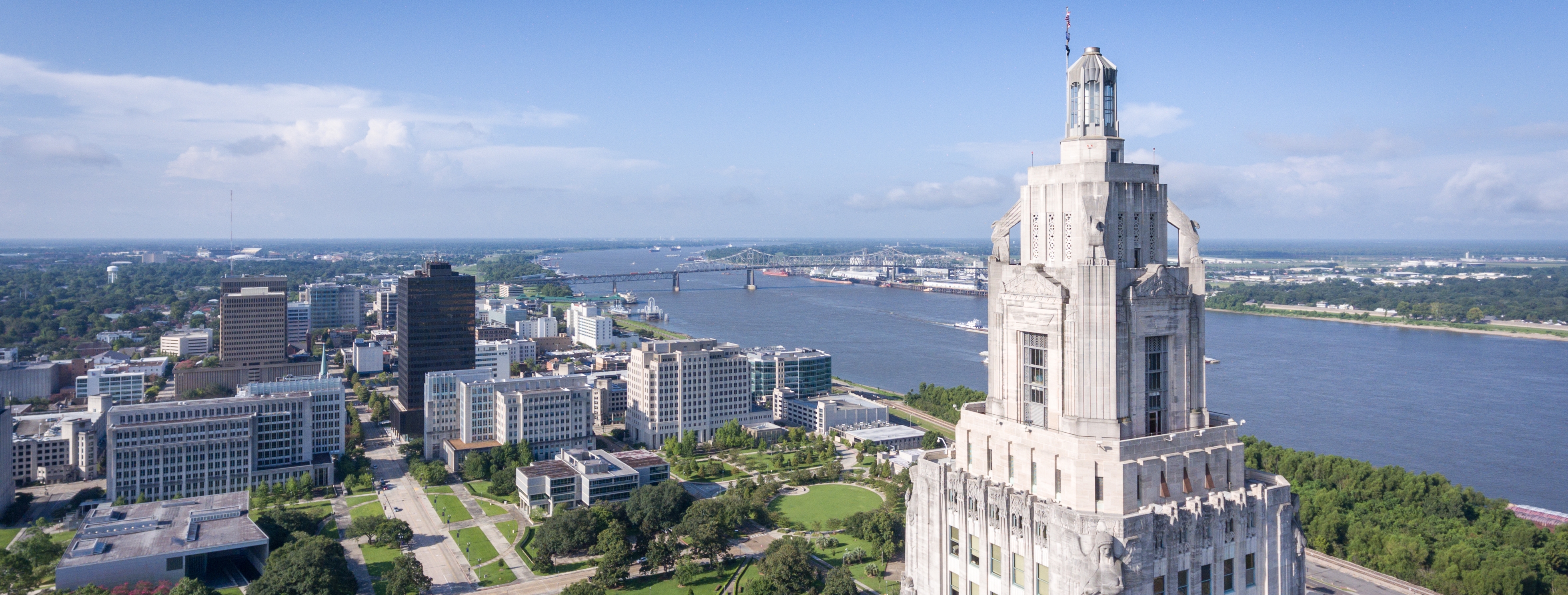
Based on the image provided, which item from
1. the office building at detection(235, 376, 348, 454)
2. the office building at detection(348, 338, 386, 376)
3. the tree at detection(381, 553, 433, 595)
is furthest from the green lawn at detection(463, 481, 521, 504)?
the office building at detection(348, 338, 386, 376)

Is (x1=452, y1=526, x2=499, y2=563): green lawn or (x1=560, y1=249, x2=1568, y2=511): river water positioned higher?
(x1=560, y1=249, x2=1568, y2=511): river water

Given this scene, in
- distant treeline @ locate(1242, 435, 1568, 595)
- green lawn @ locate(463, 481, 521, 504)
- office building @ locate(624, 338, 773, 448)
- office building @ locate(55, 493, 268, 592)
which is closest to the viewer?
distant treeline @ locate(1242, 435, 1568, 595)

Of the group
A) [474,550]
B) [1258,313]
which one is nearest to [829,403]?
→ [474,550]

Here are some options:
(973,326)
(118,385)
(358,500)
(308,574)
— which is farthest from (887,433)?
(118,385)

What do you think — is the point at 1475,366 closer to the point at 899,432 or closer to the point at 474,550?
the point at 899,432

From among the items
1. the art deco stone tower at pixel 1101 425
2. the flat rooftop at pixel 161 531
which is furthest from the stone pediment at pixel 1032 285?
the flat rooftop at pixel 161 531

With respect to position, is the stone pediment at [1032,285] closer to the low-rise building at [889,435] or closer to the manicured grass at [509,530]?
the manicured grass at [509,530]

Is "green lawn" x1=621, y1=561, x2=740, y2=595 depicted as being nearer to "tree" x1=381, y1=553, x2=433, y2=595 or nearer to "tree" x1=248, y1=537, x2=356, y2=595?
"tree" x1=381, y1=553, x2=433, y2=595
